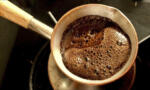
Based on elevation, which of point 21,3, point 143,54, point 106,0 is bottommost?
point 143,54

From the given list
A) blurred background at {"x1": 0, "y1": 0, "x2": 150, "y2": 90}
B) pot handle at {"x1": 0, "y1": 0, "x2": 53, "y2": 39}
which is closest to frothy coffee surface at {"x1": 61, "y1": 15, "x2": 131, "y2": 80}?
pot handle at {"x1": 0, "y1": 0, "x2": 53, "y2": 39}

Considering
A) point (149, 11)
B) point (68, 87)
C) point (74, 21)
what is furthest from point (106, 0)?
point (68, 87)

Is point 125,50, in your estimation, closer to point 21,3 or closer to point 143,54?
point 143,54

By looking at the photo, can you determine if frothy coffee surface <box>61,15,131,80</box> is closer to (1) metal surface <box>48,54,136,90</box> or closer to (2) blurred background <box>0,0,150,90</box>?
(1) metal surface <box>48,54,136,90</box>

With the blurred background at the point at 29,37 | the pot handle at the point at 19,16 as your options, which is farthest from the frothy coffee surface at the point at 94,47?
the blurred background at the point at 29,37

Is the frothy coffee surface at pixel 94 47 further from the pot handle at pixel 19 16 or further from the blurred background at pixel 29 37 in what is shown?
the blurred background at pixel 29 37

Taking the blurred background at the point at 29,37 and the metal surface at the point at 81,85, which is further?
the blurred background at the point at 29,37

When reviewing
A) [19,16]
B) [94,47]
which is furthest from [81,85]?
[19,16]
